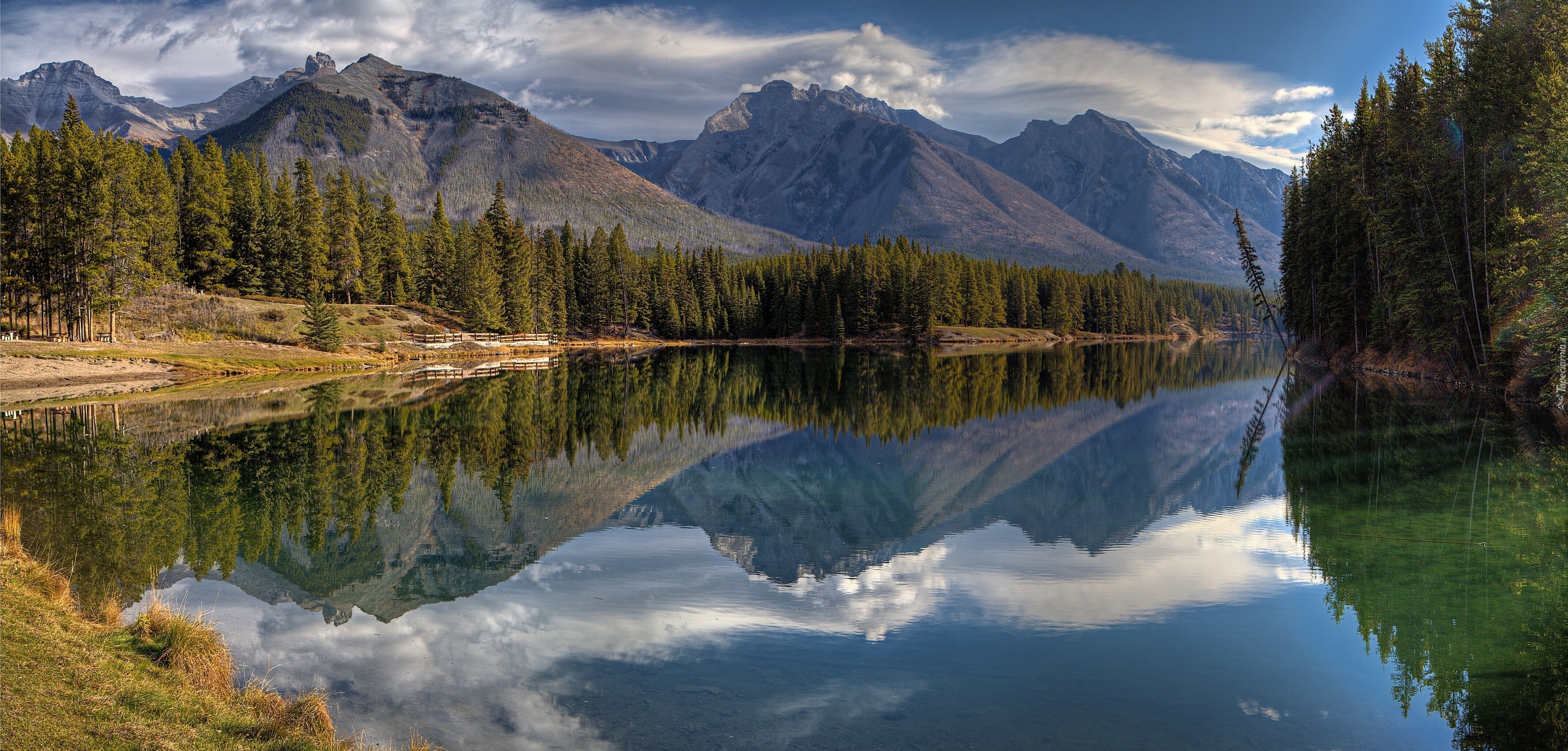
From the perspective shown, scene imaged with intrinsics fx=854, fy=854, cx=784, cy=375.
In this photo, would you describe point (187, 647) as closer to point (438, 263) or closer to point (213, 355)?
point (213, 355)

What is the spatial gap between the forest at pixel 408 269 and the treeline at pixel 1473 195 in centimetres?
8301

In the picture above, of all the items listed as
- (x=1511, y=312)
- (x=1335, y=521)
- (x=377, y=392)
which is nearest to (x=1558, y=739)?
(x=1335, y=521)

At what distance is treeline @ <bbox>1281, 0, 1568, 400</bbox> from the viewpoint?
34.2 meters

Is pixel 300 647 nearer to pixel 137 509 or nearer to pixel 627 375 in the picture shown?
pixel 137 509

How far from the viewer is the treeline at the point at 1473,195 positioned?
34.2 meters

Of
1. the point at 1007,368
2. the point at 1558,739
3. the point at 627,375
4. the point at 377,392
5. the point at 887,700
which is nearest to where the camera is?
the point at 1558,739

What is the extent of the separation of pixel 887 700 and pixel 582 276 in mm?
129689

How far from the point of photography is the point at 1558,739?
9031 millimetres

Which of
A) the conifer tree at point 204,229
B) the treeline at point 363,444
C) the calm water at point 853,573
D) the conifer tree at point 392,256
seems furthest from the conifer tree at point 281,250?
the calm water at point 853,573

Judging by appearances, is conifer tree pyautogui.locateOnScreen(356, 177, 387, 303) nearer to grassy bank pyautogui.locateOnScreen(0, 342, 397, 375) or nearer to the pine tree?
the pine tree

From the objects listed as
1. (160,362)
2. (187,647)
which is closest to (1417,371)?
(187,647)

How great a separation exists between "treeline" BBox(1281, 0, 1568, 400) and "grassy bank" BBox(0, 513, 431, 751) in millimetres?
39849

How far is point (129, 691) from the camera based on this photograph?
27.6 ft

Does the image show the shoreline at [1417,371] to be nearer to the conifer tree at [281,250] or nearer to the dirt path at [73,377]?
the dirt path at [73,377]
